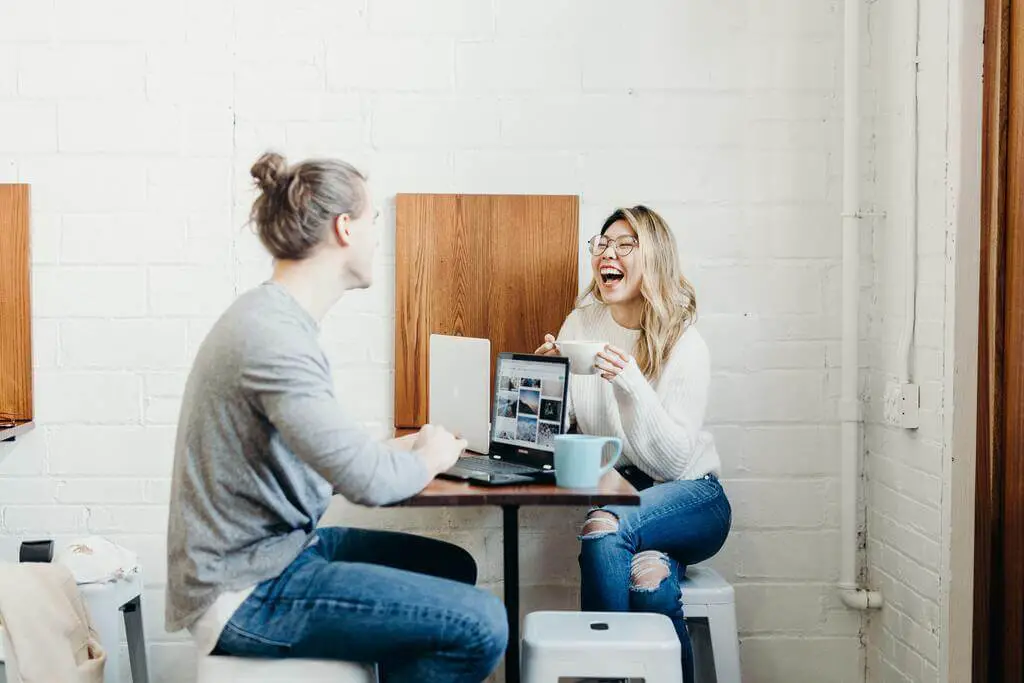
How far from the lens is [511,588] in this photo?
217 cm

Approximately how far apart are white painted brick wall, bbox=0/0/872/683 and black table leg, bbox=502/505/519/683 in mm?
611

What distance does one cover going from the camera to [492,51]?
106 inches

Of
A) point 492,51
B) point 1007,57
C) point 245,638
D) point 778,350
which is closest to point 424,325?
point 492,51

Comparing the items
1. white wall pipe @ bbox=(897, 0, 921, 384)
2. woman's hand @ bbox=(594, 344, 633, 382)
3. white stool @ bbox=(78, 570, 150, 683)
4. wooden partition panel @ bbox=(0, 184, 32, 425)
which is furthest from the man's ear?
white wall pipe @ bbox=(897, 0, 921, 384)

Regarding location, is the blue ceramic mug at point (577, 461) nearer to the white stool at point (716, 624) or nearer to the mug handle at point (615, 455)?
the mug handle at point (615, 455)

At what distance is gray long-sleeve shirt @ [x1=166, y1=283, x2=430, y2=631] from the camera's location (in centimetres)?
163

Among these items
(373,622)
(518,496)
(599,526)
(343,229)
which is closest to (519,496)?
(518,496)

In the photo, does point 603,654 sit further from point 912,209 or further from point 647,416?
point 912,209

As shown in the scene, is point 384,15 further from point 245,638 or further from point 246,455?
point 245,638

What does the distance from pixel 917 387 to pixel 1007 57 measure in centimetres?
76

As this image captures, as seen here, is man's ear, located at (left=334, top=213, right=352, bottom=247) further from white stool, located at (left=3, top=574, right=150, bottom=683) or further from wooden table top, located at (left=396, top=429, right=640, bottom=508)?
white stool, located at (left=3, top=574, right=150, bottom=683)

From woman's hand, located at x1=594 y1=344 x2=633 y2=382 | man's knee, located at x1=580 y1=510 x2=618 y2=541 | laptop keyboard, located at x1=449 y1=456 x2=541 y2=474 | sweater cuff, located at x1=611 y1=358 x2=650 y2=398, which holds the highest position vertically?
woman's hand, located at x1=594 y1=344 x2=633 y2=382

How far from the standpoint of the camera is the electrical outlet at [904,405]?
2455mm

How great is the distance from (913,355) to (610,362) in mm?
787
